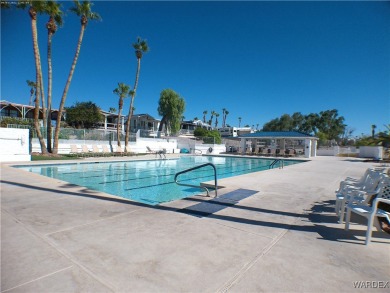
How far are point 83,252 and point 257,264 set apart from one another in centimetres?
216

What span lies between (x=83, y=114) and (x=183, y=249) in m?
36.5

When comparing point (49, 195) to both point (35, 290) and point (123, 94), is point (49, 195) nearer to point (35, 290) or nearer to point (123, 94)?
point (35, 290)

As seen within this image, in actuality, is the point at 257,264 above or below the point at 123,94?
below

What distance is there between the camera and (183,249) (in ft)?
9.50

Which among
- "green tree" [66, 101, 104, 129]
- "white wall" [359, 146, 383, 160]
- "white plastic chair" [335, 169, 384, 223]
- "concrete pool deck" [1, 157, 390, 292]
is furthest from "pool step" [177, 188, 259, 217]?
"green tree" [66, 101, 104, 129]

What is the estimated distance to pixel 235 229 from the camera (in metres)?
3.65

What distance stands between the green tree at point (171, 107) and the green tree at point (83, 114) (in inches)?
449

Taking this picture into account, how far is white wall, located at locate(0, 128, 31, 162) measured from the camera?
13.5m

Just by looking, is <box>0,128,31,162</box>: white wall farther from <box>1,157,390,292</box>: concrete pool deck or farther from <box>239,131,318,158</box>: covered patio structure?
<box>239,131,318,158</box>: covered patio structure

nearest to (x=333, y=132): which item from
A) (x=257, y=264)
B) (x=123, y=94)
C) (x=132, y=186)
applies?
(x=123, y=94)

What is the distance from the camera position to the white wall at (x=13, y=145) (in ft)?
44.4

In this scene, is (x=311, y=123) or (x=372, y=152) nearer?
(x=372, y=152)

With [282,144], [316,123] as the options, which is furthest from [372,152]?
[316,123]

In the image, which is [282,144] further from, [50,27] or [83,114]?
[83,114]
